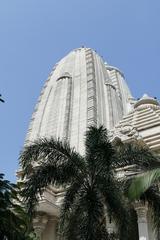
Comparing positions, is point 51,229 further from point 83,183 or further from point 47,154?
point 83,183

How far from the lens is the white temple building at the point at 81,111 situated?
1117 inches

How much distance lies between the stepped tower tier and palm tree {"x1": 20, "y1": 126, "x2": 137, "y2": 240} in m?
21.0

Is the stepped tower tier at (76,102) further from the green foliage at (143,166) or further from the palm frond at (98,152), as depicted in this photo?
the green foliage at (143,166)

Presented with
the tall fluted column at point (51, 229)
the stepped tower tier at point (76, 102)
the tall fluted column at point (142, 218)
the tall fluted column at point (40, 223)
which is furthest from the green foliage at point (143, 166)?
the stepped tower tier at point (76, 102)

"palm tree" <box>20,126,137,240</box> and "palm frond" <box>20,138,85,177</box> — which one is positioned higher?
"palm frond" <box>20,138,85,177</box>

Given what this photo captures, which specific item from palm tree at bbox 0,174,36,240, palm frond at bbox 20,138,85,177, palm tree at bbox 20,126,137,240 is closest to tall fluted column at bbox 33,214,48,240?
palm tree at bbox 20,126,137,240

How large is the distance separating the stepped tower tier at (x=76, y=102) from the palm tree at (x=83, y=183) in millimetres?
21003

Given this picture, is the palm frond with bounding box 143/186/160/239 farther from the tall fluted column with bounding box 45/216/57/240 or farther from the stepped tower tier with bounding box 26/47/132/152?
the stepped tower tier with bounding box 26/47/132/152

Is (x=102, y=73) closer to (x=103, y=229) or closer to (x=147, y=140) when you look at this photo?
(x=147, y=140)

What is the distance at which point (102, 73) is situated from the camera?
5209cm

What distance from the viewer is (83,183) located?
16094mm

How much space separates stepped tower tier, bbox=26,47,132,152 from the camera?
41994mm

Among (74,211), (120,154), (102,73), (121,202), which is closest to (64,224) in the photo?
(74,211)

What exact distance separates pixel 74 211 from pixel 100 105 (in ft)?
95.9
